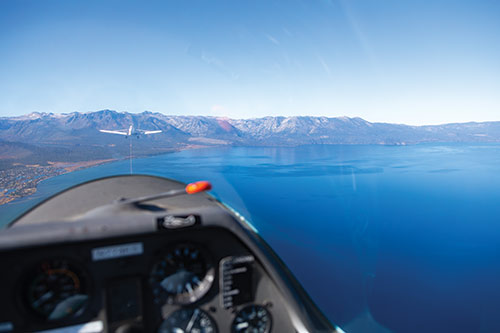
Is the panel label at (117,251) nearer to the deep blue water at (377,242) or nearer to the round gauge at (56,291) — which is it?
the round gauge at (56,291)

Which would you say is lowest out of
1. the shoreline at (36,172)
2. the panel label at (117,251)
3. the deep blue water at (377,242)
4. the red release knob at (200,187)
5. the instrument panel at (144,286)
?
the deep blue water at (377,242)

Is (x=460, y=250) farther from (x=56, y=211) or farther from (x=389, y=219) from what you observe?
(x=56, y=211)

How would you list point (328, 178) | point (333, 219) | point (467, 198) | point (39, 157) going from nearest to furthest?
1. point (39, 157)
2. point (333, 219)
3. point (467, 198)
4. point (328, 178)

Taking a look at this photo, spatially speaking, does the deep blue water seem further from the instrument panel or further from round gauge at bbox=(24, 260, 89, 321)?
round gauge at bbox=(24, 260, 89, 321)

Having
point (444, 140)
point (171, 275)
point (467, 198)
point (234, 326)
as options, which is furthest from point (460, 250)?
point (444, 140)

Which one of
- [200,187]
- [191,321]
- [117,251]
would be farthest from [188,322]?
[200,187]

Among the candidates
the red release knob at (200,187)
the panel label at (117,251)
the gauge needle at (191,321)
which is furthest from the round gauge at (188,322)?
the red release knob at (200,187)

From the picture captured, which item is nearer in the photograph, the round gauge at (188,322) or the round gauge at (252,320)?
the round gauge at (188,322)
